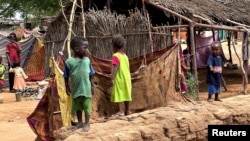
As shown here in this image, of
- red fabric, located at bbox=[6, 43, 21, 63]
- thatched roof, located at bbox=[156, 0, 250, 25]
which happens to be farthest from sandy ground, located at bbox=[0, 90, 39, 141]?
thatched roof, located at bbox=[156, 0, 250, 25]

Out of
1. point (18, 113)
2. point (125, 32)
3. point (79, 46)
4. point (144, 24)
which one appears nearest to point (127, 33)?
point (125, 32)

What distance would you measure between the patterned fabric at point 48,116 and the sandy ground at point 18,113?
2.94 ft

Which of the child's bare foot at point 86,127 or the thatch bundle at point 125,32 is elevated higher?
the thatch bundle at point 125,32

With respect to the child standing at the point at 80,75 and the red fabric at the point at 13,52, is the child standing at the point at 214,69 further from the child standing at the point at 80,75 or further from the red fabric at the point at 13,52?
the red fabric at the point at 13,52

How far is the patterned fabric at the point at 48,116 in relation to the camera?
21.7ft

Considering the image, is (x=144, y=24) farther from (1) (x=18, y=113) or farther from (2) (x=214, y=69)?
(1) (x=18, y=113)

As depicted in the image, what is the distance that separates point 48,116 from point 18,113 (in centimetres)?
390

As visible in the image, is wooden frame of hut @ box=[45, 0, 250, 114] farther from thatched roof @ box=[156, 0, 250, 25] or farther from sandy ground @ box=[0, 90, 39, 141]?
sandy ground @ box=[0, 90, 39, 141]

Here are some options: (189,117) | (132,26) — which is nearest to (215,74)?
(132,26)

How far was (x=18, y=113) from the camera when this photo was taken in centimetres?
1037

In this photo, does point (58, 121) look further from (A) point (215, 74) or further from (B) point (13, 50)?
(B) point (13, 50)

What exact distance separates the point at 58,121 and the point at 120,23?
480cm

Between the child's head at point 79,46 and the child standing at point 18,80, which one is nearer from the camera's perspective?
the child's head at point 79,46

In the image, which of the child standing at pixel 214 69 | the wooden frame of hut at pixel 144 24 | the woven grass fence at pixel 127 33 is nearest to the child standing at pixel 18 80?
the wooden frame of hut at pixel 144 24
